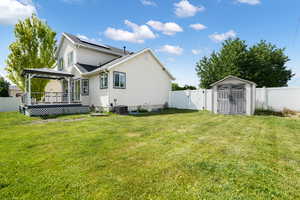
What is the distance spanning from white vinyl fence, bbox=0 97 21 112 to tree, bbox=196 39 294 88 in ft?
72.8

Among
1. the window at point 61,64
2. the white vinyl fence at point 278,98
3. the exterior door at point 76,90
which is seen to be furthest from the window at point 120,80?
the white vinyl fence at point 278,98

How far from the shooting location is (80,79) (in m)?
14.1

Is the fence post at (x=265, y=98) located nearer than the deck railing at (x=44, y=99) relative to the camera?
Yes

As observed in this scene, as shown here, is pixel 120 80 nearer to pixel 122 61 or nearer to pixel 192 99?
pixel 122 61

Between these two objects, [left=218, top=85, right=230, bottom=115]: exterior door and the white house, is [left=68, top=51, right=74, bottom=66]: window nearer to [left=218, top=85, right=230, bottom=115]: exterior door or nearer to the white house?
the white house

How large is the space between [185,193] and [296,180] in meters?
1.97

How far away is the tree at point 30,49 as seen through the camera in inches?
575

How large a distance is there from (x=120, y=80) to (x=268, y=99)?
11.3 m

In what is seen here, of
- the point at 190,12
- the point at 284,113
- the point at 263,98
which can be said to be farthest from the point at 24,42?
the point at 284,113

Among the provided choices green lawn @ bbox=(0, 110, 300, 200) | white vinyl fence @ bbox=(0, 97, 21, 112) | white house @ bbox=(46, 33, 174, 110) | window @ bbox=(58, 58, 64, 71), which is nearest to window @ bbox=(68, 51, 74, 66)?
white house @ bbox=(46, 33, 174, 110)

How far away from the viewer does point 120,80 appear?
12188mm

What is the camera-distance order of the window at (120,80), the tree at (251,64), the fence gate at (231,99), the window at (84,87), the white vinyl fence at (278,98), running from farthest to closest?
the tree at (251,64) < the window at (84,87) < the window at (120,80) < the fence gate at (231,99) < the white vinyl fence at (278,98)

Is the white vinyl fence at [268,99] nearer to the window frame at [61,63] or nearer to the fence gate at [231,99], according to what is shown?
the fence gate at [231,99]

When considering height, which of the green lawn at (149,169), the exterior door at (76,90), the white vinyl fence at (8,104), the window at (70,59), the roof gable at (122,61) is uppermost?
the window at (70,59)
